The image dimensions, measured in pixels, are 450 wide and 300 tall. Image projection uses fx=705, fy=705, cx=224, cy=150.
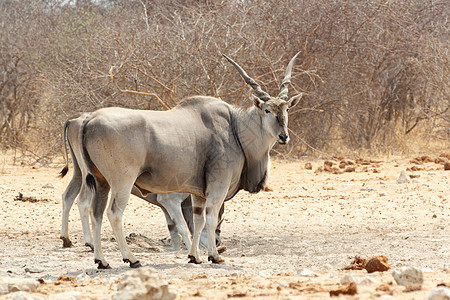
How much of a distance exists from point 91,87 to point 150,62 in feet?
3.50

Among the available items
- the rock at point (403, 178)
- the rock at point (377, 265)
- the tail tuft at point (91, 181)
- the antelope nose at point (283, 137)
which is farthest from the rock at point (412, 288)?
the rock at point (403, 178)

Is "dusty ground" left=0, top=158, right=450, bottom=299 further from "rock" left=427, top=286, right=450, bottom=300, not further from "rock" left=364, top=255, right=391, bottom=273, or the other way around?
"rock" left=427, top=286, right=450, bottom=300

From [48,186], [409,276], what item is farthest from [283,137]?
[48,186]

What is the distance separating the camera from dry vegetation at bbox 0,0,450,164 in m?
11.3

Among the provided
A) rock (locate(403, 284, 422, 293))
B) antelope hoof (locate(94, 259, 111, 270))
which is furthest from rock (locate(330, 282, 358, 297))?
antelope hoof (locate(94, 259, 111, 270))

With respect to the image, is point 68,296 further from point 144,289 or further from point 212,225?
point 212,225

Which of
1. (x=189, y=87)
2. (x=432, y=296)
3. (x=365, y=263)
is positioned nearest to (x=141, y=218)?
(x=189, y=87)

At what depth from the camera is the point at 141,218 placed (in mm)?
8648

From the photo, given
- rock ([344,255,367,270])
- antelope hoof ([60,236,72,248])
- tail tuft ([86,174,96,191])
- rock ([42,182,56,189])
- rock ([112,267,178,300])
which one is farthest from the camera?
rock ([42,182,56,189])

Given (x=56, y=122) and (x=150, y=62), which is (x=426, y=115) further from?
(x=56, y=122)

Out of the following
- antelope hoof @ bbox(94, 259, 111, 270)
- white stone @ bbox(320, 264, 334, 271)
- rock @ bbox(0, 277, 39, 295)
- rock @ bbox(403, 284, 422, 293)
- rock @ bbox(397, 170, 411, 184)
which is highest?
rock @ bbox(403, 284, 422, 293)

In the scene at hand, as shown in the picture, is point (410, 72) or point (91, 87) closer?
point (91, 87)

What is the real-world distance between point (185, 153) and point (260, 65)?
684cm

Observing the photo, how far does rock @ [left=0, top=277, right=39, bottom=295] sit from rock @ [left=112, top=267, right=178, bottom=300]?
34.0 inches
